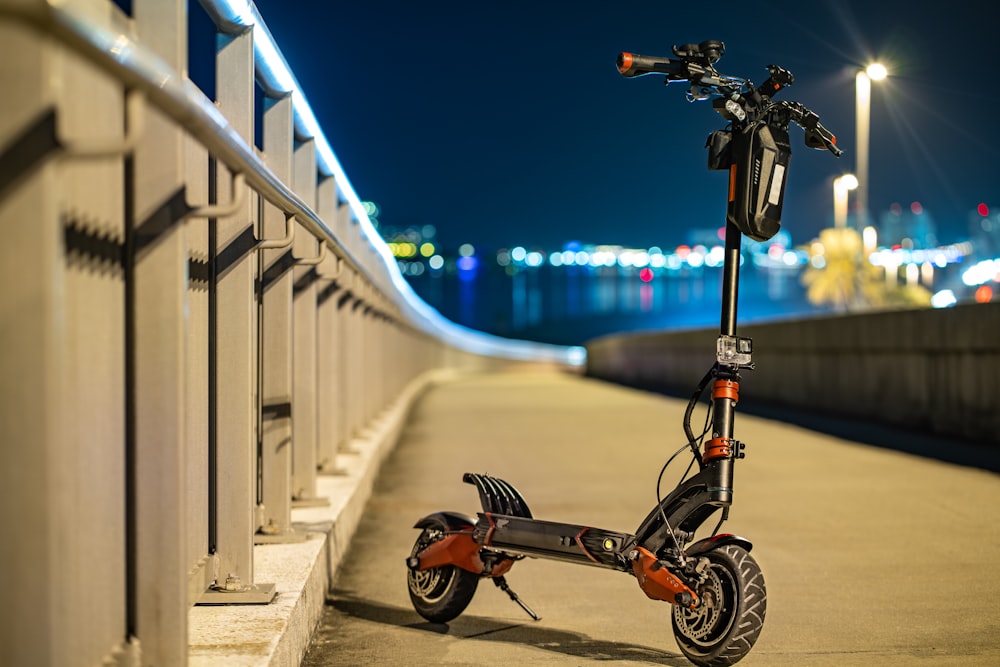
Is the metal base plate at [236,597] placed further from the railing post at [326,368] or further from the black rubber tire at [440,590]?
the railing post at [326,368]

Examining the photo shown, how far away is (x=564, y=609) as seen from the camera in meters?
5.90

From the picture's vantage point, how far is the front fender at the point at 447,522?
18.5 ft

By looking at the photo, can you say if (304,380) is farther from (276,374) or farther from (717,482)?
(717,482)

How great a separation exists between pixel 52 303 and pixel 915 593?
14.8 ft

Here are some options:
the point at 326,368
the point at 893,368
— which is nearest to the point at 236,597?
the point at 326,368

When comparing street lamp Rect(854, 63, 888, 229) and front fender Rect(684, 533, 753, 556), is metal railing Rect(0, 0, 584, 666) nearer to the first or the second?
front fender Rect(684, 533, 753, 556)

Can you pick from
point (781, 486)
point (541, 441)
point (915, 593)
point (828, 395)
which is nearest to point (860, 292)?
point (828, 395)

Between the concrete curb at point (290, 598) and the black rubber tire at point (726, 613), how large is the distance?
1.32 m

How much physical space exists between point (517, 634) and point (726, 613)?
113cm

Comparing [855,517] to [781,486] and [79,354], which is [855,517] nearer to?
[781,486]

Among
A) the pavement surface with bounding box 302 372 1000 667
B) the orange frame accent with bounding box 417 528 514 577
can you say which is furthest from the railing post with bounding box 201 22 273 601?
the orange frame accent with bounding box 417 528 514 577

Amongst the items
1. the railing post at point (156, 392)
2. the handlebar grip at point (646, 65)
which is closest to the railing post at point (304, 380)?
the handlebar grip at point (646, 65)

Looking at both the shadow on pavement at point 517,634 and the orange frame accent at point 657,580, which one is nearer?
the orange frame accent at point 657,580

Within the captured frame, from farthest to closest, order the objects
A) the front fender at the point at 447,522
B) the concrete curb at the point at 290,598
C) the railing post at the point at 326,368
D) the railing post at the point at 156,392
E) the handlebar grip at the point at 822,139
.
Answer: the railing post at the point at 326,368 < the front fender at the point at 447,522 < the handlebar grip at the point at 822,139 < the concrete curb at the point at 290,598 < the railing post at the point at 156,392
